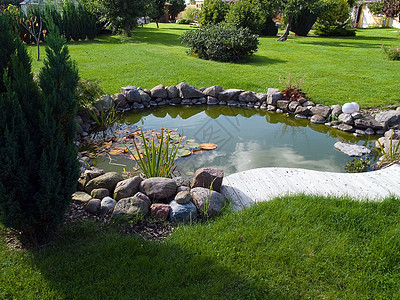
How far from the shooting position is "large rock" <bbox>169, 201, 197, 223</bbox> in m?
3.27

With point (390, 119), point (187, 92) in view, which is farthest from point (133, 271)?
point (187, 92)

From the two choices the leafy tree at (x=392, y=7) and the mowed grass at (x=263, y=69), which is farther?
the leafy tree at (x=392, y=7)

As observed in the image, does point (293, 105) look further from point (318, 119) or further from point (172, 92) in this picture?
point (172, 92)

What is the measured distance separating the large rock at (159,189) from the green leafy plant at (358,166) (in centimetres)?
281

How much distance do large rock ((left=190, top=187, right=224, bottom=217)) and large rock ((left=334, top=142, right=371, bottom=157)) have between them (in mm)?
3064

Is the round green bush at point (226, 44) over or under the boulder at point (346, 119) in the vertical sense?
over

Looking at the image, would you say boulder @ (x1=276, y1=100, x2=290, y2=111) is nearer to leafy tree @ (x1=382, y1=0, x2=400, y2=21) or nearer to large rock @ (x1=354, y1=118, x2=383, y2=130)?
large rock @ (x1=354, y1=118, x2=383, y2=130)

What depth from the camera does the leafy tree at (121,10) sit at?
54.3ft

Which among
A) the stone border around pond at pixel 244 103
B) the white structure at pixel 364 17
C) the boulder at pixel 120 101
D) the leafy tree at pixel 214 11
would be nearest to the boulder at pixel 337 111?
the stone border around pond at pixel 244 103

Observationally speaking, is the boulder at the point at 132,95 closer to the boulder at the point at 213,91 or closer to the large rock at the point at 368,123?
the boulder at the point at 213,91

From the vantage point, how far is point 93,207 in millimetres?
3330

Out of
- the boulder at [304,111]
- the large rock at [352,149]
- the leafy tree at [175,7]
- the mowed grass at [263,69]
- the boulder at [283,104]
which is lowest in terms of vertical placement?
the large rock at [352,149]

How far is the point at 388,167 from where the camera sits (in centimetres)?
448

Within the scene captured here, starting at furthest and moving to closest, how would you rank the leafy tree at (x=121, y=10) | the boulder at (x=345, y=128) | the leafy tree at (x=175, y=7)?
1. the leafy tree at (x=175, y=7)
2. the leafy tree at (x=121, y=10)
3. the boulder at (x=345, y=128)
